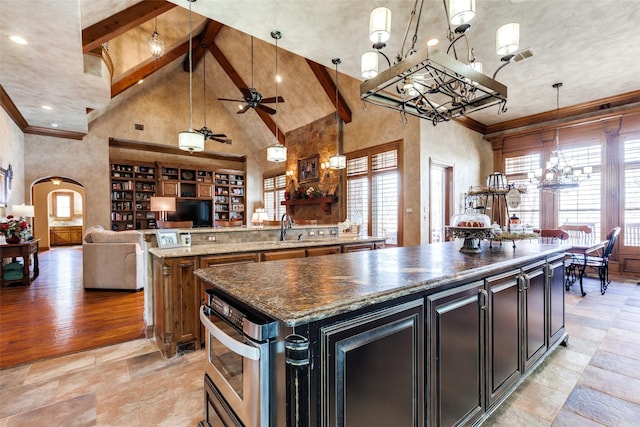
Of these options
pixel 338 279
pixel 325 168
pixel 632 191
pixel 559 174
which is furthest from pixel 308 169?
pixel 338 279

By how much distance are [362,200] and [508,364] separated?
5.22m

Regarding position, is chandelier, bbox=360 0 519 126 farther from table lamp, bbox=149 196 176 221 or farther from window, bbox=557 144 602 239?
table lamp, bbox=149 196 176 221

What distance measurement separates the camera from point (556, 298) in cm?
251

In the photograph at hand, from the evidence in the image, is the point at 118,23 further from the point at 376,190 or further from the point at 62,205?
the point at 62,205

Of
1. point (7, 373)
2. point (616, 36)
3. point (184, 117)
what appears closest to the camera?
point (7, 373)

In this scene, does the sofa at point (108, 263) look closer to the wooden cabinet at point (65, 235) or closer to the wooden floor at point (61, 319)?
the wooden floor at point (61, 319)

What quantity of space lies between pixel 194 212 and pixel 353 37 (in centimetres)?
809

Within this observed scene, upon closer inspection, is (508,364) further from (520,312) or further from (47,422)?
(47,422)

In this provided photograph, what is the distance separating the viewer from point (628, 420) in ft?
5.89

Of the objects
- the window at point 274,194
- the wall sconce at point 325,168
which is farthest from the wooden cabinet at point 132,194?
the wall sconce at point 325,168

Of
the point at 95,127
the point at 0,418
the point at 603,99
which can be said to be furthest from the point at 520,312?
the point at 95,127

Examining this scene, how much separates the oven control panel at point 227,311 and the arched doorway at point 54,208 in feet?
35.6

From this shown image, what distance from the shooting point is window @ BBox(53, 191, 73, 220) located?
1149 cm

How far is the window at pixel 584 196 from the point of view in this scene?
18.9 ft
